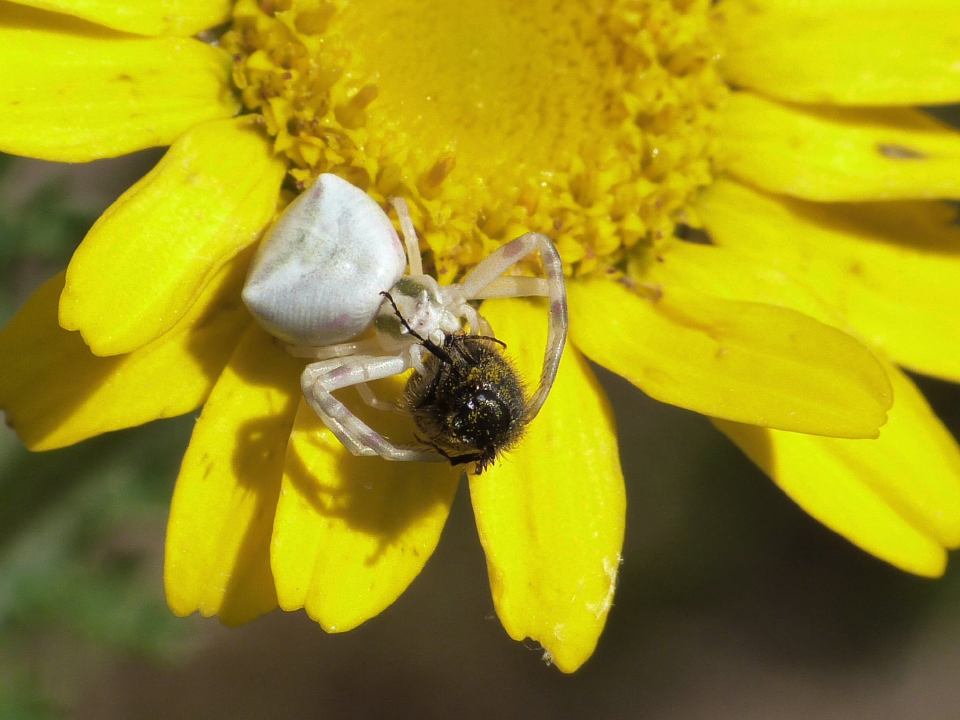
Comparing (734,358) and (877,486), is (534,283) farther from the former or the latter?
(877,486)

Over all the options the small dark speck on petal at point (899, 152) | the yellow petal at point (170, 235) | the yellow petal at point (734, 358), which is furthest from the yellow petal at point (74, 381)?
the small dark speck on petal at point (899, 152)

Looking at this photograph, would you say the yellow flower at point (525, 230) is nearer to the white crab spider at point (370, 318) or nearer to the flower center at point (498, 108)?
the flower center at point (498, 108)

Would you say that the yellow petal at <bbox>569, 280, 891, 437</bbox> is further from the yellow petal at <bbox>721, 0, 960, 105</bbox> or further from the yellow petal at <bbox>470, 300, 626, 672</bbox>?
the yellow petal at <bbox>721, 0, 960, 105</bbox>

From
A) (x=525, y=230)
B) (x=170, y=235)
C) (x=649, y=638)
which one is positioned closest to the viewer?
(x=170, y=235)

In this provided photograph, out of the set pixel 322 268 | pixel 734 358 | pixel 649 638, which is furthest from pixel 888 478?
pixel 649 638

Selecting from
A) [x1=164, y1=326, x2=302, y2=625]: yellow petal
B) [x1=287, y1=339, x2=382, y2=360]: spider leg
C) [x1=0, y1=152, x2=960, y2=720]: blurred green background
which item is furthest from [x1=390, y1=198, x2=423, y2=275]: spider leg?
[x1=0, y1=152, x2=960, y2=720]: blurred green background
